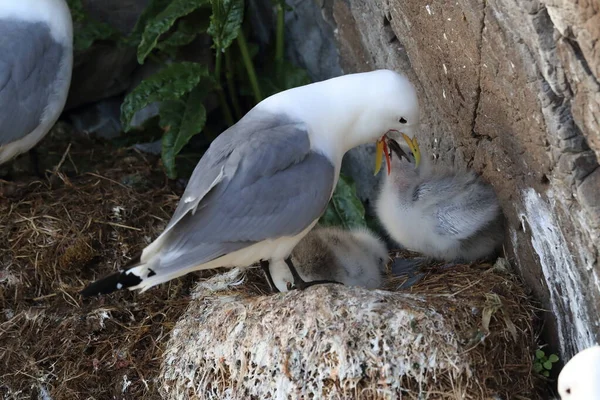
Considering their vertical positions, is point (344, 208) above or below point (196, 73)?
below

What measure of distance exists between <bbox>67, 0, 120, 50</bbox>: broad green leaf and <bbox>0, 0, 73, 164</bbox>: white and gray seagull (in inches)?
13.7

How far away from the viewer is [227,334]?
327cm

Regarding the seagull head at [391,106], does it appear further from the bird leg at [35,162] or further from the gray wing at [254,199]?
the bird leg at [35,162]

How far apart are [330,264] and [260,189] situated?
23.1 inches

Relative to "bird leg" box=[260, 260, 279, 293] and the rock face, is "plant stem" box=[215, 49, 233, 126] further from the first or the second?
"bird leg" box=[260, 260, 279, 293]

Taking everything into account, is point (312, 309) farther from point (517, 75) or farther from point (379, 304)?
point (517, 75)

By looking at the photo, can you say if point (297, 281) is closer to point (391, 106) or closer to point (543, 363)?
point (391, 106)

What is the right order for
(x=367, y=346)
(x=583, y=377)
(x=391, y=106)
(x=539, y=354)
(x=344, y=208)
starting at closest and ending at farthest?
(x=583, y=377) < (x=367, y=346) < (x=539, y=354) < (x=391, y=106) < (x=344, y=208)

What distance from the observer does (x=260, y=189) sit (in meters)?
3.27

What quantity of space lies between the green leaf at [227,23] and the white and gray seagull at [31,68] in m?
0.72

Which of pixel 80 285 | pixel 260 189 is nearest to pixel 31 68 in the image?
pixel 80 285

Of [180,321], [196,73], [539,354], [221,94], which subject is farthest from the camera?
[221,94]

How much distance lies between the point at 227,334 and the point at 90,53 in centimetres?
242

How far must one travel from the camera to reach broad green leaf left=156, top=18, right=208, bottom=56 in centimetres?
486
